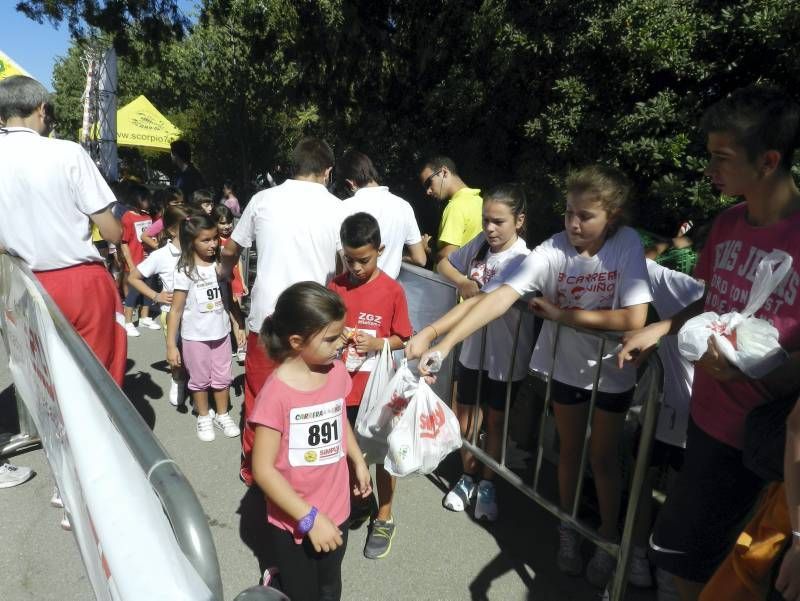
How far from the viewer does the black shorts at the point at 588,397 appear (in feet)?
8.69

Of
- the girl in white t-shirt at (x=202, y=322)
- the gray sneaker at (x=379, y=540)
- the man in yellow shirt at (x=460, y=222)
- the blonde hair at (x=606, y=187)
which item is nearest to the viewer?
the blonde hair at (x=606, y=187)

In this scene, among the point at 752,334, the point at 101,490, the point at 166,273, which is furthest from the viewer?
the point at 166,273

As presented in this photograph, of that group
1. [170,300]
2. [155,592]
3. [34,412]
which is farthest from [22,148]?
[155,592]

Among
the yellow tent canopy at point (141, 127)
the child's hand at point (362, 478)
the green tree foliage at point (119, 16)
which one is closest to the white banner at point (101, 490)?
the child's hand at point (362, 478)

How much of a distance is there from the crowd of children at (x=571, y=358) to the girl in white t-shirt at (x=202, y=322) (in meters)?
0.63

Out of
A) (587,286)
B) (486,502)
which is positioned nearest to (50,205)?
(587,286)

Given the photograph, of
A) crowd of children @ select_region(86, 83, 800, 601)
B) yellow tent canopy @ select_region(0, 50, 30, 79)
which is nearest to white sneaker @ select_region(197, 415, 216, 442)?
crowd of children @ select_region(86, 83, 800, 601)

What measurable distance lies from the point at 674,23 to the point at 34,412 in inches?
238

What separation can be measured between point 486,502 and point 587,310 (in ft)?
4.22

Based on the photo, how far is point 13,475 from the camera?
3.60 meters

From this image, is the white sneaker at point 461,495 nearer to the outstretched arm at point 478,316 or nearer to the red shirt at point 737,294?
the outstretched arm at point 478,316

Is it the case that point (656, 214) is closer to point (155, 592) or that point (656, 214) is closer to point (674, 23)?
point (674, 23)

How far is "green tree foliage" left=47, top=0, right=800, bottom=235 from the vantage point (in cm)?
573

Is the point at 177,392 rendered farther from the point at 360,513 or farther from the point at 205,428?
the point at 360,513
